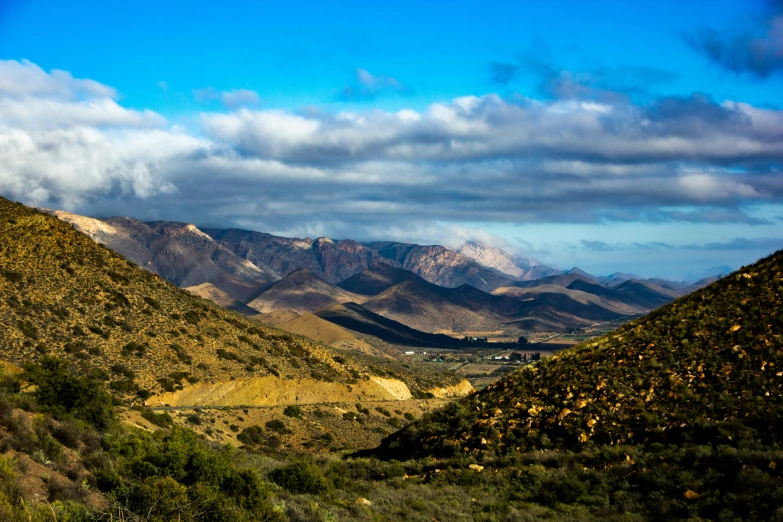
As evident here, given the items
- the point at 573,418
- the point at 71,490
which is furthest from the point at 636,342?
the point at 71,490

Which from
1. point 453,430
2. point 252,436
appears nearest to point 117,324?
point 252,436

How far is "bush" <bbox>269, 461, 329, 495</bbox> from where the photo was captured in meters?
24.0

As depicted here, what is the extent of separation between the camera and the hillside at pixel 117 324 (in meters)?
55.9

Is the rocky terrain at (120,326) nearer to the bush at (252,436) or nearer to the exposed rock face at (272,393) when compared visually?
the exposed rock face at (272,393)

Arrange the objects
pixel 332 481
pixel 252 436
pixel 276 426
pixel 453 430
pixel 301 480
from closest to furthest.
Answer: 1. pixel 301 480
2. pixel 332 481
3. pixel 453 430
4. pixel 252 436
5. pixel 276 426

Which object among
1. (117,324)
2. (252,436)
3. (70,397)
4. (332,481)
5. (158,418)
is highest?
(70,397)

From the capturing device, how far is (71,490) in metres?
17.4

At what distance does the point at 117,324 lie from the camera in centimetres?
6244

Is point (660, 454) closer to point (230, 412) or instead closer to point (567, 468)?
point (567, 468)

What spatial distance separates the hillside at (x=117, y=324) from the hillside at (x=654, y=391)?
1176 inches

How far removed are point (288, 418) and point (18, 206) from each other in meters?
43.5

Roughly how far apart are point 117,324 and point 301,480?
4364 cm

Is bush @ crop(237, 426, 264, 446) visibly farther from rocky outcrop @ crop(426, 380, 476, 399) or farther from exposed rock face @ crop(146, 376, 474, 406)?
rocky outcrop @ crop(426, 380, 476, 399)

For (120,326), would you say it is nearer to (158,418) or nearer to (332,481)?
(158,418)
